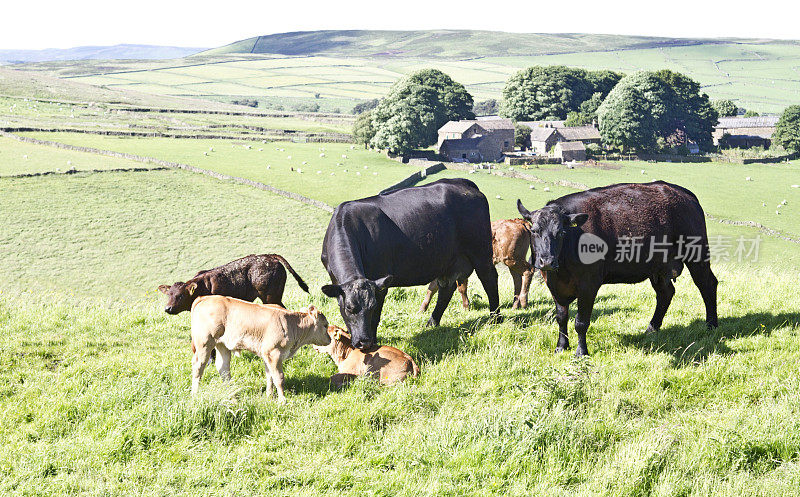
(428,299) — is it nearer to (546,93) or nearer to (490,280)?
(490,280)

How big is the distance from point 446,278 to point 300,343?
383cm

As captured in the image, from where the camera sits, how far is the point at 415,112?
294 feet

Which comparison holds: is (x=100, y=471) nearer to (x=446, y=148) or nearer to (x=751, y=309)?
(x=751, y=309)

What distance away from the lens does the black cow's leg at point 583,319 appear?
9.34m

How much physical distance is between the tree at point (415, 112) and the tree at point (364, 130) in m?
2.51

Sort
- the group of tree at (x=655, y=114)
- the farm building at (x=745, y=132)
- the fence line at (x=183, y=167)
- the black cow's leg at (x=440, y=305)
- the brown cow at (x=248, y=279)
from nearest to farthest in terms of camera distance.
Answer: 1. the brown cow at (x=248, y=279)
2. the black cow's leg at (x=440, y=305)
3. the fence line at (x=183, y=167)
4. the group of tree at (x=655, y=114)
5. the farm building at (x=745, y=132)

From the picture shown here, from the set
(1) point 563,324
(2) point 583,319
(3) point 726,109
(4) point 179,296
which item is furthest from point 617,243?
(3) point 726,109

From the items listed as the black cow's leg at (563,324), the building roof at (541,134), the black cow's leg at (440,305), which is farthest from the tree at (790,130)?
the black cow's leg at (563,324)

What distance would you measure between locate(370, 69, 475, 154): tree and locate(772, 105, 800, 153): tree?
52.2 meters

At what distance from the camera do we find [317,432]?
6.88 metres

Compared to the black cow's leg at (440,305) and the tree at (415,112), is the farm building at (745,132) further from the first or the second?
the black cow's leg at (440,305)

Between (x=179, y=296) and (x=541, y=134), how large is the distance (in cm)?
9784

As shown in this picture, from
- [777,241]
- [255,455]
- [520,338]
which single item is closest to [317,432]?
[255,455]

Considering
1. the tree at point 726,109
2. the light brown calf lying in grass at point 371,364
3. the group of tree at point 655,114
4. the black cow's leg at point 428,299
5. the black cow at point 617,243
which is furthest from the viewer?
the tree at point 726,109
